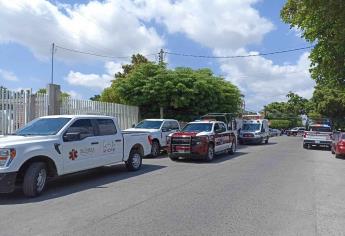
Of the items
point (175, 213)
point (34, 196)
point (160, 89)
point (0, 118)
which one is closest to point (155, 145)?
point (0, 118)

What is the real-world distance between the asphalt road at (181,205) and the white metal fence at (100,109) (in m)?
8.81

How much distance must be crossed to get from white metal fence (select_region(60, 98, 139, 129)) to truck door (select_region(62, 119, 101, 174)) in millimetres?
10077

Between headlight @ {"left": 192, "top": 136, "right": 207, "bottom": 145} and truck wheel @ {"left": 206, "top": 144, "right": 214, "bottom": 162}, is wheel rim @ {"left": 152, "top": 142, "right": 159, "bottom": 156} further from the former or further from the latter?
truck wheel @ {"left": 206, "top": 144, "right": 214, "bottom": 162}

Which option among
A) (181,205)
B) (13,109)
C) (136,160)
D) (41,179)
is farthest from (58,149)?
(13,109)

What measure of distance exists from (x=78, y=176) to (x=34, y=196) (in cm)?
348

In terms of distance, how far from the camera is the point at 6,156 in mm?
9633

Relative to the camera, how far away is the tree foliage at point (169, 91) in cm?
2916

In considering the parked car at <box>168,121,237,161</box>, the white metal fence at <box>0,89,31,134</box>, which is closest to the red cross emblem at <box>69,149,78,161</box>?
the parked car at <box>168,121,237,161</box>

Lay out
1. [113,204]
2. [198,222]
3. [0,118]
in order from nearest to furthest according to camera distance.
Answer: [198,222]
[113,204]
[0,118]

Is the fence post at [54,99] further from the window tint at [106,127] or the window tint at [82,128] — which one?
the window tint at [82,128]

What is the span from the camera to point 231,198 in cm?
982

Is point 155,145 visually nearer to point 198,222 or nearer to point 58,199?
point 58,199

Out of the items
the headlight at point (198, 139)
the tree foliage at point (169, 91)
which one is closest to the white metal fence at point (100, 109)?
the tree foliage at point (169, 91)

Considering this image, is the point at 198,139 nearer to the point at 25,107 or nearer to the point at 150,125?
the point at 150,125
